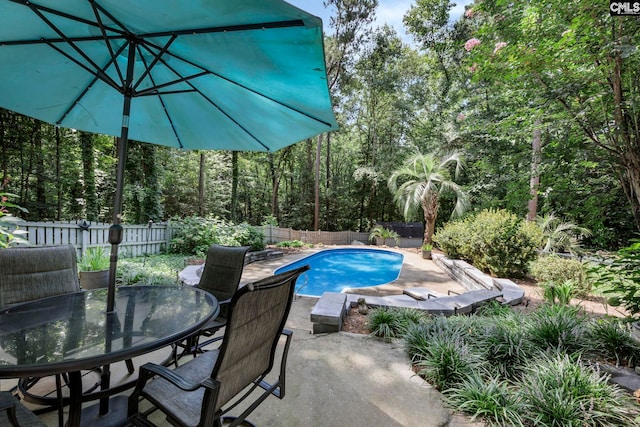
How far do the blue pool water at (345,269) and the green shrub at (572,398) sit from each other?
16.6ft

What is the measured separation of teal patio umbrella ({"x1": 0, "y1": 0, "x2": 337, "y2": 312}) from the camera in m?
1.53

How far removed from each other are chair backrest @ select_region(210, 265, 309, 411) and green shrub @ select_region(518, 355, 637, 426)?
5.53 ft

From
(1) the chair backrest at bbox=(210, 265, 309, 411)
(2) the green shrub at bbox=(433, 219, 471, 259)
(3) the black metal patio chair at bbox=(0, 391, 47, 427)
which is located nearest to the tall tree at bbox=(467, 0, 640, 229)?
(2) the green shrub at bbox=(433, 219, 471, 259)

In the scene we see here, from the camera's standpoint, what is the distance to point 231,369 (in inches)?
49.9

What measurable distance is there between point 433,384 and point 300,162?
18434 mm

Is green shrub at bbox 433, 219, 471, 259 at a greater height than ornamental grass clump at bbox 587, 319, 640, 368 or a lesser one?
greater

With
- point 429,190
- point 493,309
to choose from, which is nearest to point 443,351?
point 493,309

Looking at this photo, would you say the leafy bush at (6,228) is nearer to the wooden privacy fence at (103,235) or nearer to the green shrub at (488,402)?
the wooden privacy fence at (103,235)

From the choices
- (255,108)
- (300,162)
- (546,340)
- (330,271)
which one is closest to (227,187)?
(300,162)

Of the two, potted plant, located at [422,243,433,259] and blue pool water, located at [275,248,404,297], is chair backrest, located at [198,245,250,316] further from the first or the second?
potted plant, located at [422,243,433,259]

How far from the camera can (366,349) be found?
2771 millimetres

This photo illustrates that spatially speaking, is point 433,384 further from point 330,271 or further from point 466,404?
point 330,271

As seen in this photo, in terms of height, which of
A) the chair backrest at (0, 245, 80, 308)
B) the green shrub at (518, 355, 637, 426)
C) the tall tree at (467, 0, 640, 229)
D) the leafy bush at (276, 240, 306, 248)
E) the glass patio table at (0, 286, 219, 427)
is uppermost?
the tall tree at (467, 0, 640, 229)

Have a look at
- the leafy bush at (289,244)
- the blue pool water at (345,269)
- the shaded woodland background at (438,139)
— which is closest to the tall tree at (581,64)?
the shaded woodland background at (438,139)
